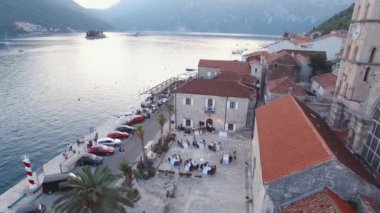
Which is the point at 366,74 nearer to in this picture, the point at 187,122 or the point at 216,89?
the point at 216,89

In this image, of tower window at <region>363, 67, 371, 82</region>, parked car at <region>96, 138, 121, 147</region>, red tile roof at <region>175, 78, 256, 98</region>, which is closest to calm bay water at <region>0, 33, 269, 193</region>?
parked car at <region>96, 138, 121, 147</region>

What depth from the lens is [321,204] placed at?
56.7 ft

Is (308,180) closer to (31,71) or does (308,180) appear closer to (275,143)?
(275,143)

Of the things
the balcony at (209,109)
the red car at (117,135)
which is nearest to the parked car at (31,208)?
the red car at (117,135)

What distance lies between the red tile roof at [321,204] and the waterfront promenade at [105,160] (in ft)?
73.7

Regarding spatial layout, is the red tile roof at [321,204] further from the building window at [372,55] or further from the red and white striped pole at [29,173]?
the red and white striped pole at [29,173]

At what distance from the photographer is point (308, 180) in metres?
18.0

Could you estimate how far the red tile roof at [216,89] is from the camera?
140 ft

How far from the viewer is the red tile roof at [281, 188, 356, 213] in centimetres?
1686

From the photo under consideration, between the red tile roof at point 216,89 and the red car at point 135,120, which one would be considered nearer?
the red tile roof at point 216,89

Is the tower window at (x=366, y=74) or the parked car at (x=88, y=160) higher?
the tower window at (x=366, y=74)

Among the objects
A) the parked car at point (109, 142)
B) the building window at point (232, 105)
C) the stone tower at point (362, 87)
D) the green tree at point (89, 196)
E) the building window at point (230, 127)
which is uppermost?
the stone tower at point (362, 87)

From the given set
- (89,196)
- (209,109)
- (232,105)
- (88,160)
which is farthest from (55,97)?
(89,196)

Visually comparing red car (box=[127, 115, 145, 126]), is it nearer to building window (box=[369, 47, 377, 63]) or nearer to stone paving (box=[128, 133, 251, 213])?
stone paving (box=[128, 133, 251, 213])
